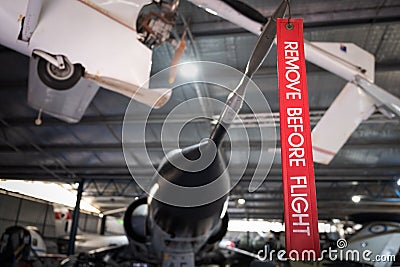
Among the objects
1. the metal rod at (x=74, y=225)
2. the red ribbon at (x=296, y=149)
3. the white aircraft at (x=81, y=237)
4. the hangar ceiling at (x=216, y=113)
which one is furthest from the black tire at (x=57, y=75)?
the white aircraft at (x=81, y=237)

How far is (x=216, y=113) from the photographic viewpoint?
823cm

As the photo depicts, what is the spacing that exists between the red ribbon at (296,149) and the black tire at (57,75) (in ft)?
7.18

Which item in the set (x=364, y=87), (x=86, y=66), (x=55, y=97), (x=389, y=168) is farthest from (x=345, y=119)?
(x=389, y=168)

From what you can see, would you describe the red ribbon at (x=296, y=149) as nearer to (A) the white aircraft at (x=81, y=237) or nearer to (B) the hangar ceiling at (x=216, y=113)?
(B) the hangar ceiling at (x=216, y=113)

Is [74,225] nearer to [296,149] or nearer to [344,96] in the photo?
[344,96]

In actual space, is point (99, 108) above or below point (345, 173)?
above

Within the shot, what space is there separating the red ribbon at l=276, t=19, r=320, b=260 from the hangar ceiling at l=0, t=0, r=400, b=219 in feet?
5.11

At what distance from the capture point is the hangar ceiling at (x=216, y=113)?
5.05 m

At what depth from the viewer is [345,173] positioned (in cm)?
1148

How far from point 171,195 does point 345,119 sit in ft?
8.73

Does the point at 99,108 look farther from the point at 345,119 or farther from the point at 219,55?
the point at 345,119

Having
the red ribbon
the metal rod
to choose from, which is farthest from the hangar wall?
the red ribbon

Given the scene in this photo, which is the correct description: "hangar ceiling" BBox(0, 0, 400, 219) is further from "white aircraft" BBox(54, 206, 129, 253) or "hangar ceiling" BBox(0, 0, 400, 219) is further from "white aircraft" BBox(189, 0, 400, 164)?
"white aircraft" BBox(54, 206, 129, 253)

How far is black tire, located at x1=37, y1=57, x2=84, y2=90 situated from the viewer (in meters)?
3.28
